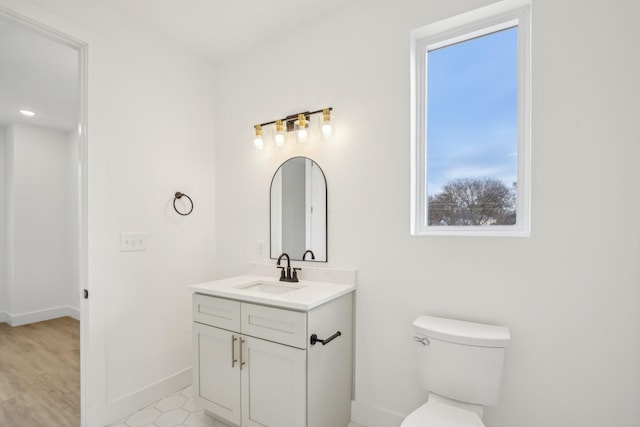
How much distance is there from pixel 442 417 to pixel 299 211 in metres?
1.38

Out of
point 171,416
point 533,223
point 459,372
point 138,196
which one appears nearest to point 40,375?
point 171,416

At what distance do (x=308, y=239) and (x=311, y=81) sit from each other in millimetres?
1049

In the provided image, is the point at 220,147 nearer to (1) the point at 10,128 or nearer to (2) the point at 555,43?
(2) the point at 555,43

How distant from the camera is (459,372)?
141cm

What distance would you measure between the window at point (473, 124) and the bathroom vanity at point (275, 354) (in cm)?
76

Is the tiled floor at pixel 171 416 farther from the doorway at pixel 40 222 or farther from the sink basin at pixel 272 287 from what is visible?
the doorway at pixel 40 222

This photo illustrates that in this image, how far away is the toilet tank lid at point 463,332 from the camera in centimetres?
138

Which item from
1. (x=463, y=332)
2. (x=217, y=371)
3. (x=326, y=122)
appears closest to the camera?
(x=463, y=332)

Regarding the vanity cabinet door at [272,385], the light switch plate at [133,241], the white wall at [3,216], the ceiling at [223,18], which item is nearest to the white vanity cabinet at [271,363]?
the vanity cabinet door at [272,385]

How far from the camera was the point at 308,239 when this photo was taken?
7.01ft

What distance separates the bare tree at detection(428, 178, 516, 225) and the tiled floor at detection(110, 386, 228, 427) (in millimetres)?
1789

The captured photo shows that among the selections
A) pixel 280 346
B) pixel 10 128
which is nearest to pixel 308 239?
pixel 280 346

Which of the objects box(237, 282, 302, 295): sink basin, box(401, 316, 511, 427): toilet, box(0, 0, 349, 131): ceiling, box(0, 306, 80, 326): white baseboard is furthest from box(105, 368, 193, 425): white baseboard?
box(0, 306, 80, 326): white baseboard

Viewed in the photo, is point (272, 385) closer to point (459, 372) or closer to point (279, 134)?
point (459, 372)
